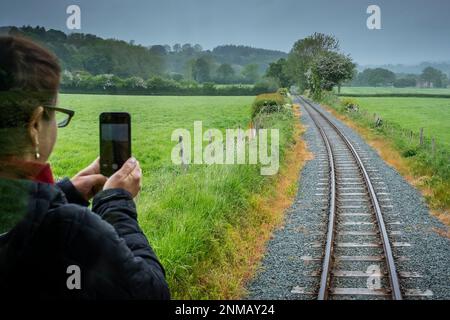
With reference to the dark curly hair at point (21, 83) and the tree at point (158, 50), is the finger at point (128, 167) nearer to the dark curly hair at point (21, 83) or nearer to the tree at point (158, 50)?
the dark curly hair at point (21, 83)

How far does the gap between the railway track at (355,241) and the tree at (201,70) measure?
7.22 ft

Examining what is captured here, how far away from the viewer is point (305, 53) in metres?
9.33

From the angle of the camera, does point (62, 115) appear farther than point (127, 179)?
No

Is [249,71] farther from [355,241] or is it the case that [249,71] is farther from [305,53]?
[305,53]

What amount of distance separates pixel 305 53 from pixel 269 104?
13.5ft

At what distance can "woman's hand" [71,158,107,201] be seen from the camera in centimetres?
164

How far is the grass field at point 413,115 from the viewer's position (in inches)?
480

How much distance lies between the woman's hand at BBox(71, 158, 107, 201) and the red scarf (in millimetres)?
417

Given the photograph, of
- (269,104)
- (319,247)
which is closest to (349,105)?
(269,104)

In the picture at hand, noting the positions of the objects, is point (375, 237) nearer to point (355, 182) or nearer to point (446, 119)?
point (355, 182)

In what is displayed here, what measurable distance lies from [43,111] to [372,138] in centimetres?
1246

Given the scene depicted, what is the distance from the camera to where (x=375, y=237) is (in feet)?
16.1

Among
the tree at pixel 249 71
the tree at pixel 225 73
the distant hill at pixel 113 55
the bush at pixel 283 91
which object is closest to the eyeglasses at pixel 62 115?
the distant hill at pixel 113 55
